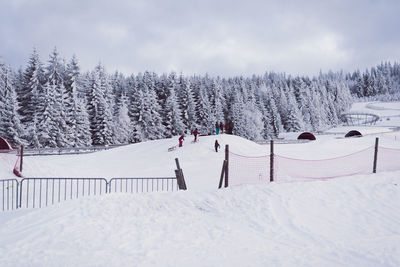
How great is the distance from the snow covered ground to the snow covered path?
2 cm

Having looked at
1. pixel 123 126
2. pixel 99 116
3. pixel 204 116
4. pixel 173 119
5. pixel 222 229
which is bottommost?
pixel 222 229

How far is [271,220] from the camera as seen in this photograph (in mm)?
7094

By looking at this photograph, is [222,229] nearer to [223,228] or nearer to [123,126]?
[223,228]

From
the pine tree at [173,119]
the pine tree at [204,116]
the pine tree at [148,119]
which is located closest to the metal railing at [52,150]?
the pine tree at [148,119]

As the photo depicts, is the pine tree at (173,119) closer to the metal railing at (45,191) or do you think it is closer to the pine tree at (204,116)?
the pine tree at (204,116)

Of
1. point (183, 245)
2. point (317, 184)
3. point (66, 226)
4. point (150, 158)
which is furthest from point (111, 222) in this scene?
point (150, 158)

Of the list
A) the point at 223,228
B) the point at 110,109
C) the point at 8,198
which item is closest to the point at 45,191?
the point at 8,198

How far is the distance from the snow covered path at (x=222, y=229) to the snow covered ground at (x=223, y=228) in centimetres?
2

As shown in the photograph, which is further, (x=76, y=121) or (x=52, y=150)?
(x=76, y=121)

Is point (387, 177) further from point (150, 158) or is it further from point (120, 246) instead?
point (150, 158)

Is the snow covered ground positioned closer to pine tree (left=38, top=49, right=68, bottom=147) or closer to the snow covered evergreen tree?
pine tree (left=38, top=49, right=68, bottom=147)

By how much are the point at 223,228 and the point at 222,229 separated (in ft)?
0.24

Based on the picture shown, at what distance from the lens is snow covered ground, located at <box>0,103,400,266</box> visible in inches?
197

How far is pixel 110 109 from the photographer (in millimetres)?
50188
